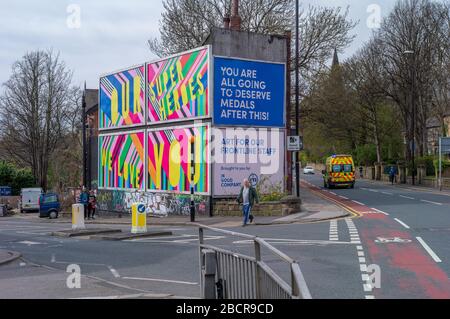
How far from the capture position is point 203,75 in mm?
Answer: 28016

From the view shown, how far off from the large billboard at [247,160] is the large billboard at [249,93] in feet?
1.76

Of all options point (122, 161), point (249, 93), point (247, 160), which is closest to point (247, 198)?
point (247, 160)

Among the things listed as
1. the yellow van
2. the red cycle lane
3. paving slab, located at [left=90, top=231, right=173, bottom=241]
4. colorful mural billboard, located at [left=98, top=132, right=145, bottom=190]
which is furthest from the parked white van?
the red cycle lane

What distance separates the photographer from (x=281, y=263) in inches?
254

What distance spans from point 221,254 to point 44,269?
6320mm

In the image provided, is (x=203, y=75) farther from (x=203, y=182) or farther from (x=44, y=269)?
(x=44, y=269)

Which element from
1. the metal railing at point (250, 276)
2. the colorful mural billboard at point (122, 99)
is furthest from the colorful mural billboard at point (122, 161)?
the metal railing at point (250, 276)

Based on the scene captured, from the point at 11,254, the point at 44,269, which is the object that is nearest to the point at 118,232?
the point at 11,254

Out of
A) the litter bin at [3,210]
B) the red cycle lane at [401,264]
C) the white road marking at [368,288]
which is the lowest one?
the litter bin at [3,210]

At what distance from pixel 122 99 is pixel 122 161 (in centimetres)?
357

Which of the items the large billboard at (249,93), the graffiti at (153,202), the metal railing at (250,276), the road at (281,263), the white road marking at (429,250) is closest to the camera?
the metal railing at (250,276)

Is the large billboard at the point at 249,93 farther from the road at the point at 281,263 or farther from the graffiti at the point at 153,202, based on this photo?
the road at the point at 281,263

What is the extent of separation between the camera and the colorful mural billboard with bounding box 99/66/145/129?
33.5m

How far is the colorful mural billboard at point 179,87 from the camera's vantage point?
92.0 ft
